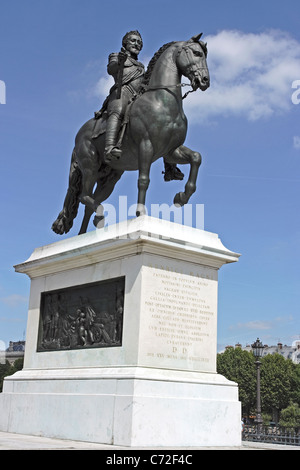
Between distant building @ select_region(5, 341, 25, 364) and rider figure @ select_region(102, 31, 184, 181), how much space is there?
10419 cm

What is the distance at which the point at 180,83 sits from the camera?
472 inches

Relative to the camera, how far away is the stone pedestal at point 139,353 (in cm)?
991

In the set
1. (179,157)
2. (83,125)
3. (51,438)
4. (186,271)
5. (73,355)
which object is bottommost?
(51,438)

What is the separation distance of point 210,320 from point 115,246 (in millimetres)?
2222

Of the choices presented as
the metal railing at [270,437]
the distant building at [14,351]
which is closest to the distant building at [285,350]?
the distant building at [14,351]

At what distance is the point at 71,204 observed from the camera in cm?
1411

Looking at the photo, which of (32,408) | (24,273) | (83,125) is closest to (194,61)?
(83,125)

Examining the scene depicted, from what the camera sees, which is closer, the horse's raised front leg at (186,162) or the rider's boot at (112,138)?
the rider's boot at (112,138)

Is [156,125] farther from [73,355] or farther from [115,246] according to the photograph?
[73,355]

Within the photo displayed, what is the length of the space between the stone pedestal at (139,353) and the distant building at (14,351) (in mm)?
104289

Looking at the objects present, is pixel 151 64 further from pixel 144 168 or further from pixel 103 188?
pixel 103 188

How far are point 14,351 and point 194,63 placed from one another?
12029cm

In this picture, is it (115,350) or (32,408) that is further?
(32,408)

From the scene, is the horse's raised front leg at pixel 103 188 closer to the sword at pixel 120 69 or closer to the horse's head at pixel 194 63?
the sword at pixel 120 69
